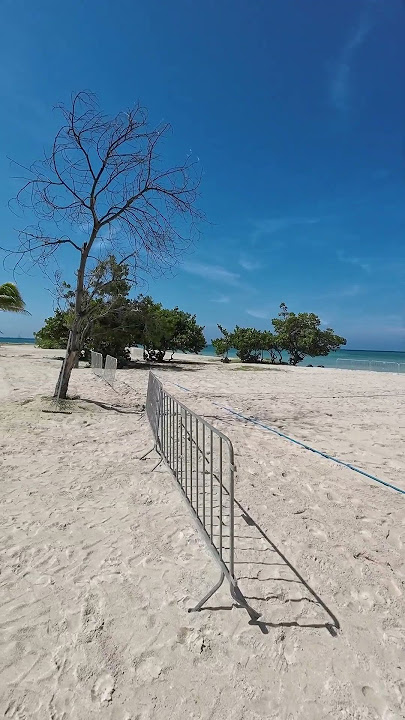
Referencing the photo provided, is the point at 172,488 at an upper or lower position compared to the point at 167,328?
lower

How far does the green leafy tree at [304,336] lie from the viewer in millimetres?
41406

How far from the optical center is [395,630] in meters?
2.23

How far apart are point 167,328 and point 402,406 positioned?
628 inches

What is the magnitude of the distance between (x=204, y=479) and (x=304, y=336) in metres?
40.5

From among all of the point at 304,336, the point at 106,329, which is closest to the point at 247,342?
the point at 304,336

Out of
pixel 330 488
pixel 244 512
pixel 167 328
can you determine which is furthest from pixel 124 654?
pixel 167 328

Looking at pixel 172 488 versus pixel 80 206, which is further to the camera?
pixel 80 206

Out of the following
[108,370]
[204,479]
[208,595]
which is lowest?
[208,595]

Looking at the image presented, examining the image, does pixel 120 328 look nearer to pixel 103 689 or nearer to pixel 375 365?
pixel 103 689

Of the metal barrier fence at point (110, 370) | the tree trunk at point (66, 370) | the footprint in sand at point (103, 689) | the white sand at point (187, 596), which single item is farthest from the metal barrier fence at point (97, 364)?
the footprint in sand at point (103, 689)

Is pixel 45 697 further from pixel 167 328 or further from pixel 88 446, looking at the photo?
pixel 167 328

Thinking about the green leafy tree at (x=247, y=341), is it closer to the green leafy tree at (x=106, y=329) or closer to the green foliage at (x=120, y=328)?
the green foliage at (x=120, y=328)

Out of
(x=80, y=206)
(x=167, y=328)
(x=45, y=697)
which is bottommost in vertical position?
(x=45, y=697)

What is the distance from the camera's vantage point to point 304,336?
41719mm
